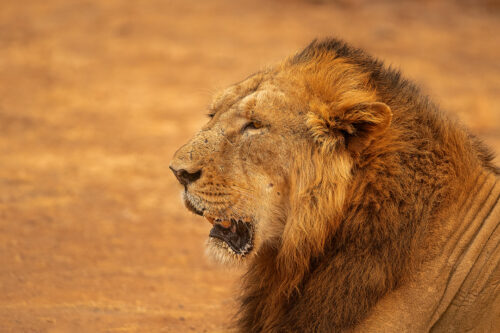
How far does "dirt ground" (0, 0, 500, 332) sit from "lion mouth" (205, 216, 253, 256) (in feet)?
3.85

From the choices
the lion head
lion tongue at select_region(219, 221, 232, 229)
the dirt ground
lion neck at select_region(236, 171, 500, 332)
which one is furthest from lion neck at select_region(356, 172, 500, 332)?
the dirt ground

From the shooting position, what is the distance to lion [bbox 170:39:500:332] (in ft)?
10.5

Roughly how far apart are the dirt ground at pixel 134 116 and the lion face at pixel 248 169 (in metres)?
1.04

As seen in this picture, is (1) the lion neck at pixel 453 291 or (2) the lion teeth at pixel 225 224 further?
(2) the lion teeth at pixel 225 224

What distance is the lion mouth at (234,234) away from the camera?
3.49m

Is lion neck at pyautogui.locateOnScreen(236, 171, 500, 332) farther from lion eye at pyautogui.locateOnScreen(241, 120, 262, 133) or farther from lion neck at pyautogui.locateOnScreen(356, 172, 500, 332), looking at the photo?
lion eye at pyautogui.locateOnScreen(241, 120, 262, 133)

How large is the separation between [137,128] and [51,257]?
4.12 metres

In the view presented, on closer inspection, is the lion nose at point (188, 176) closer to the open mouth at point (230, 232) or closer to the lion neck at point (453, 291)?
the open mouth at point (230, 232)

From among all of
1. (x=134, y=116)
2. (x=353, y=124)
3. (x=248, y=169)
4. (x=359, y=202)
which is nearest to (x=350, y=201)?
(x=359, y=202)

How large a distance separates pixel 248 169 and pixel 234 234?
0.36 m

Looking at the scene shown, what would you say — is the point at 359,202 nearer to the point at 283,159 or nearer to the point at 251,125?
the point at 283,159

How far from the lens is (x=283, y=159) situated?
11.2 ft

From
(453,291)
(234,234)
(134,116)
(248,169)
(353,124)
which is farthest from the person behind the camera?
(134,116)

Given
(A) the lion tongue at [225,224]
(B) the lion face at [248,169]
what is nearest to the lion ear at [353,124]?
(B) the lion face at [248,169]
